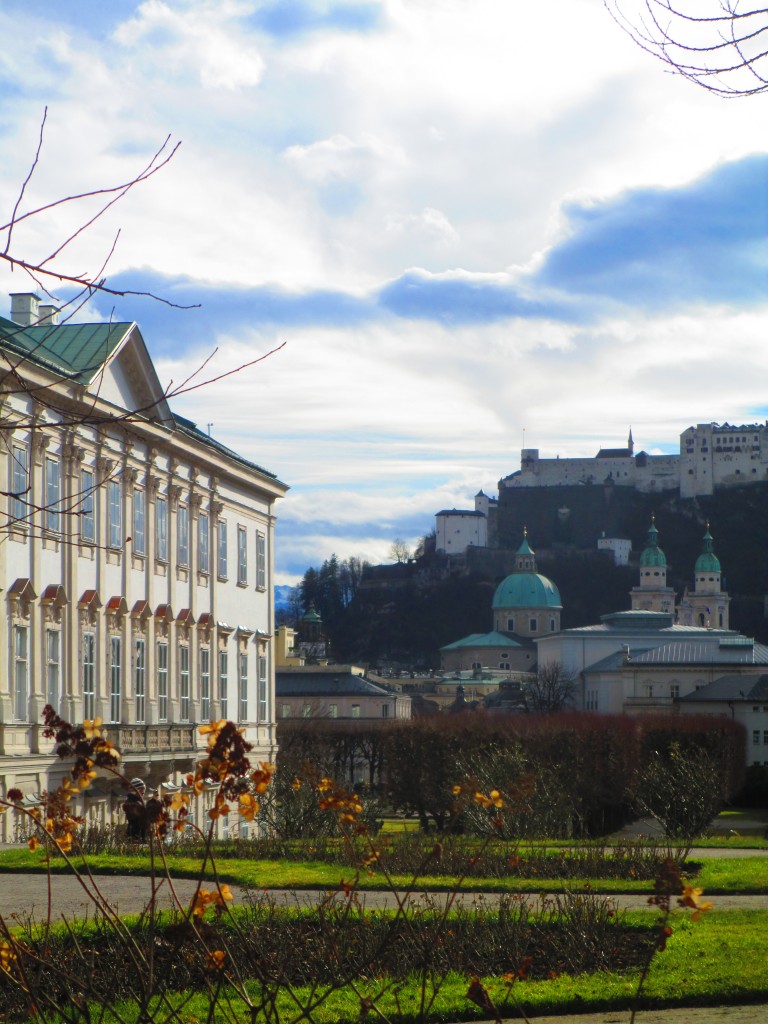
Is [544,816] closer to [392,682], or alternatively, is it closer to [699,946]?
[699,946]

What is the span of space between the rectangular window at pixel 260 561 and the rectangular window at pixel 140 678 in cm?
1010

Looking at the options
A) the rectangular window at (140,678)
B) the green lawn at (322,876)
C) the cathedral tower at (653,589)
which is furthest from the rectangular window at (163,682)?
the cathedral tower at (653,589)

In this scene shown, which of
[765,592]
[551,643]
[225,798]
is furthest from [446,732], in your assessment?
[765,592]

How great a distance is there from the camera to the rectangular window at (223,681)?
40909mm

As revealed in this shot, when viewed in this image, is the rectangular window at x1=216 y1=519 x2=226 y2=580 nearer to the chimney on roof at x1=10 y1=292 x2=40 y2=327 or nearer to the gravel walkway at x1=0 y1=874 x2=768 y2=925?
the chimney on roof at x1=10 y1=292 x2=40 y2=327

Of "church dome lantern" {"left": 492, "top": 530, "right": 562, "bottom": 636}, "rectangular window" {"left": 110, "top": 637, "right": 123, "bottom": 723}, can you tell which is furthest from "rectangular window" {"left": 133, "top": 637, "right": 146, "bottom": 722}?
"church dome lantern" {"left": 492, "top": 530, "right": 562, "bottom": 636}

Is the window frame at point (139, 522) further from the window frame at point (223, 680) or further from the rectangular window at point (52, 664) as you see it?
the window frame at point (223, 680)

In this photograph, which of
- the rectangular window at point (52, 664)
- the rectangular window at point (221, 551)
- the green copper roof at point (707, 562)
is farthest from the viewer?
the green copper roof at point (707, 562)

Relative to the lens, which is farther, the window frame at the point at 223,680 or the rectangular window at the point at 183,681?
the window frame at the point at 223,680

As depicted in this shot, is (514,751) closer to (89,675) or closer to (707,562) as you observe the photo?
(89,675)

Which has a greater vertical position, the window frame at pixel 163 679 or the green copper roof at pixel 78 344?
the green copper roof at pixel 78 344

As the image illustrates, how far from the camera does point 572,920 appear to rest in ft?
46.5

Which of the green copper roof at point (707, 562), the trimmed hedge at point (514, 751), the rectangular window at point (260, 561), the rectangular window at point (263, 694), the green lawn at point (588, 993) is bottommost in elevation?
the trimmed hedge at point (514, 751)

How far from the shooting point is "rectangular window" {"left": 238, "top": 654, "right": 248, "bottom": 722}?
141 ft
